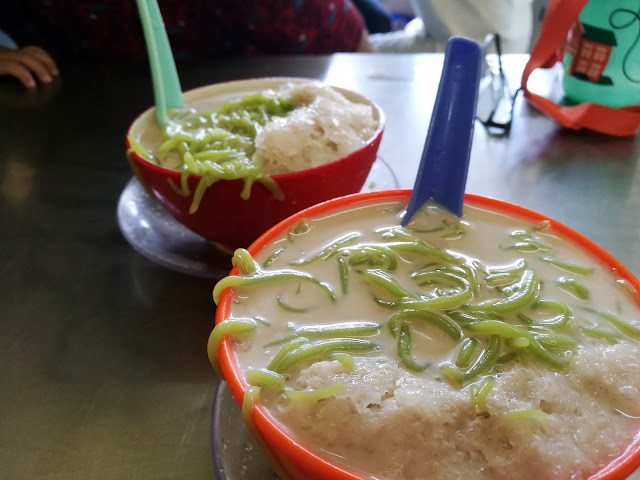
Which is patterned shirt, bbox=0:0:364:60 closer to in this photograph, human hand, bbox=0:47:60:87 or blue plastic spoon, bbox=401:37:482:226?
human hand, bbox=0:47:60:87

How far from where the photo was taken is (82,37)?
171 cm

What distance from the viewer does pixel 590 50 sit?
1.03 m

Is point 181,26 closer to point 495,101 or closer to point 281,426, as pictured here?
point 495,101

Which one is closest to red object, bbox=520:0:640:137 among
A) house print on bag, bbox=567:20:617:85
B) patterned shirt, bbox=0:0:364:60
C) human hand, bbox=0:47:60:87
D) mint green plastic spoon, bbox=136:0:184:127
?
house print on bag, bbox=567:20:617:85

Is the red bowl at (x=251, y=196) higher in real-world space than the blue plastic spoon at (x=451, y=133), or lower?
lower

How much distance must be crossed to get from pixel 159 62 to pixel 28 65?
88 cm

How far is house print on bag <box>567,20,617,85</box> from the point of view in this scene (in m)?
1.00

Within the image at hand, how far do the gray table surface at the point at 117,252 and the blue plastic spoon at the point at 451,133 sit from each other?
35cm

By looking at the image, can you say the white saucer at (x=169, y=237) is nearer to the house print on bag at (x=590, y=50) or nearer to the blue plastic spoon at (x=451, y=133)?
the blue plastic spoon at (x=451, y=133)

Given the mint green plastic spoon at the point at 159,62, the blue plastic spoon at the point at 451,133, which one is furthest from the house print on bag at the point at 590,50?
the mint green plastic spoon at the point at 159,62

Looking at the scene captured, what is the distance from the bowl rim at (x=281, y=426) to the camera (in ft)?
1.07

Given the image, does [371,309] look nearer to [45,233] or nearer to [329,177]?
[329,177]

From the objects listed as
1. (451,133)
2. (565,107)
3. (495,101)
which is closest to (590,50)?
(565,107)

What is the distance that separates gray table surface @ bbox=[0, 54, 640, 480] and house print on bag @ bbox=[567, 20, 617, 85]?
0.13 metres
